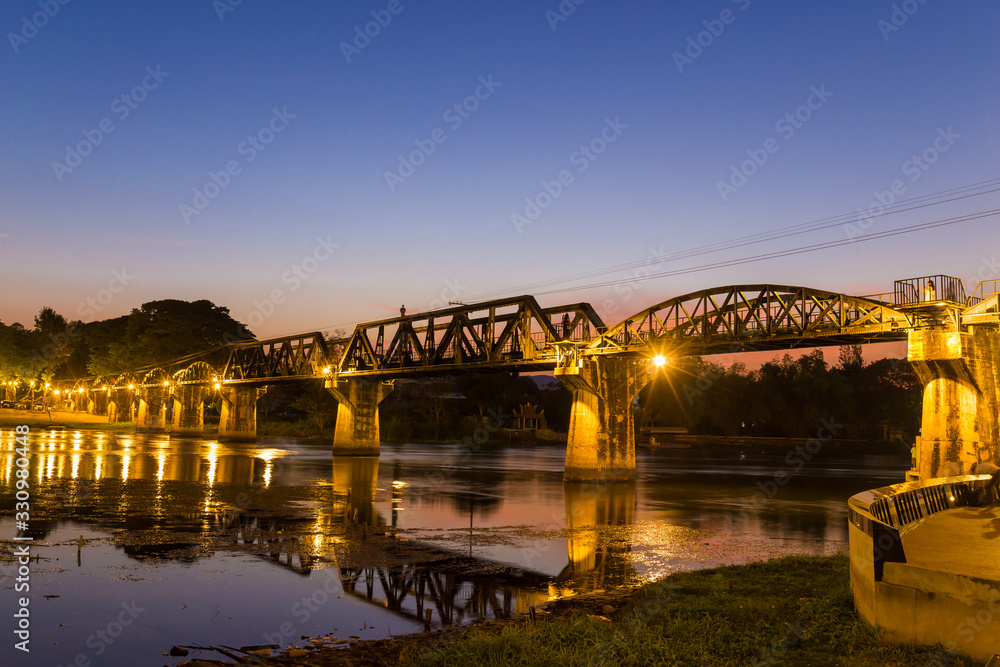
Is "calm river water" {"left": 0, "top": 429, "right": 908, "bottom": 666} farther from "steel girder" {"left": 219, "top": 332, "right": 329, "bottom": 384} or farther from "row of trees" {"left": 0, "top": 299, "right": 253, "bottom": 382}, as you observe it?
"row of trees" {"left": 0, "top": 299, "right": 253, "bottom": 382}

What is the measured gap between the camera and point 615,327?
51.3 metres

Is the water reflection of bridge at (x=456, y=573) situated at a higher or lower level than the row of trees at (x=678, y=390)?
lower

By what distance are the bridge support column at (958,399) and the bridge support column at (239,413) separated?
9799 cm

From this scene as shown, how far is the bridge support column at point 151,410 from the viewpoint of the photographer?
5453 inches

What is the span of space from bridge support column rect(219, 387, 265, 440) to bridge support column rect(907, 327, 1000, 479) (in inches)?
3858

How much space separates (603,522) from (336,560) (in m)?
14.3

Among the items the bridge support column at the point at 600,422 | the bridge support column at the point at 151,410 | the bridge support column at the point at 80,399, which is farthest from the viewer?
the bridge support column at the point at 80,399

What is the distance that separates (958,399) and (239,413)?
10277 cm

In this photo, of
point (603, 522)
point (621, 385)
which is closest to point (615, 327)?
point (621, 385)

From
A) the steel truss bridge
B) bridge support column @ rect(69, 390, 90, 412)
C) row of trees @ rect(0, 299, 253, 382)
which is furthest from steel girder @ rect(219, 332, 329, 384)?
bridge support column @ rect(69, 390, 90, 412)

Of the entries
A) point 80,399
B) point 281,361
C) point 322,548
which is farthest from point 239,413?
point 80,399

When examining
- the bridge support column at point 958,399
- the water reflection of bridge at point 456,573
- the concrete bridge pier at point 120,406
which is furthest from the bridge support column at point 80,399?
the bridge support column at point 958,399

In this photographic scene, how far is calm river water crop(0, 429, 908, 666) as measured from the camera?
13688 mm

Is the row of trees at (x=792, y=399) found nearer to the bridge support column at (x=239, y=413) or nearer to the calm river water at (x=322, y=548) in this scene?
the bridge support column at (x=239, y=413)
